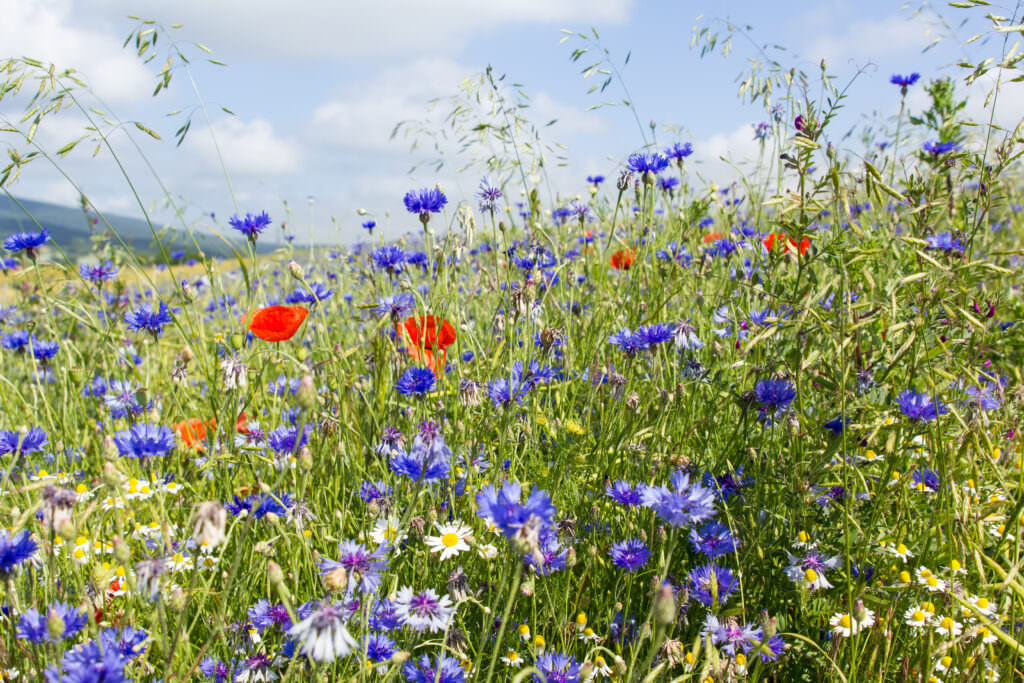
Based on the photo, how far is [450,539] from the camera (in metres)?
1.27

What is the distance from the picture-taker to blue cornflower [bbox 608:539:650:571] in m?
1.32

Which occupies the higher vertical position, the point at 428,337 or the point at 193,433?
the point at 428,337

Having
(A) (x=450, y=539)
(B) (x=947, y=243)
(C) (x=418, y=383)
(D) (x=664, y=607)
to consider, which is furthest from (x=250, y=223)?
(B) (x=947, y=243)

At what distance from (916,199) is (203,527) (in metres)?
1.52

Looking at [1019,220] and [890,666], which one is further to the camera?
[1019,220]

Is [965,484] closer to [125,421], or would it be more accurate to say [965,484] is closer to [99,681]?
[99,681]

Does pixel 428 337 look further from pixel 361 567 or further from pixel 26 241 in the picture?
pixel 26 241

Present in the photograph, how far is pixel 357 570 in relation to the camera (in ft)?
3.30

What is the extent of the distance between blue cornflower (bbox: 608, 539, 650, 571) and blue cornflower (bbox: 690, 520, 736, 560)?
12cm

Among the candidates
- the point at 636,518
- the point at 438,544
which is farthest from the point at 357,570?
the point at 636,518

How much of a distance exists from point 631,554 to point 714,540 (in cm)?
19

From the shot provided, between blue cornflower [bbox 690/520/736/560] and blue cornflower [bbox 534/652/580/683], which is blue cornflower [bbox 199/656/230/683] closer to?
blue cornflower [bbox 534/652/580/683]

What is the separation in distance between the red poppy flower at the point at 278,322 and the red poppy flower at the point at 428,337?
1.11ft

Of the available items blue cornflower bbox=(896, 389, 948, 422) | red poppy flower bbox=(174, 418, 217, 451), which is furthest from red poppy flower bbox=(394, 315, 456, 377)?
blue cornflower bbox=(896, 389, 948, 422)
